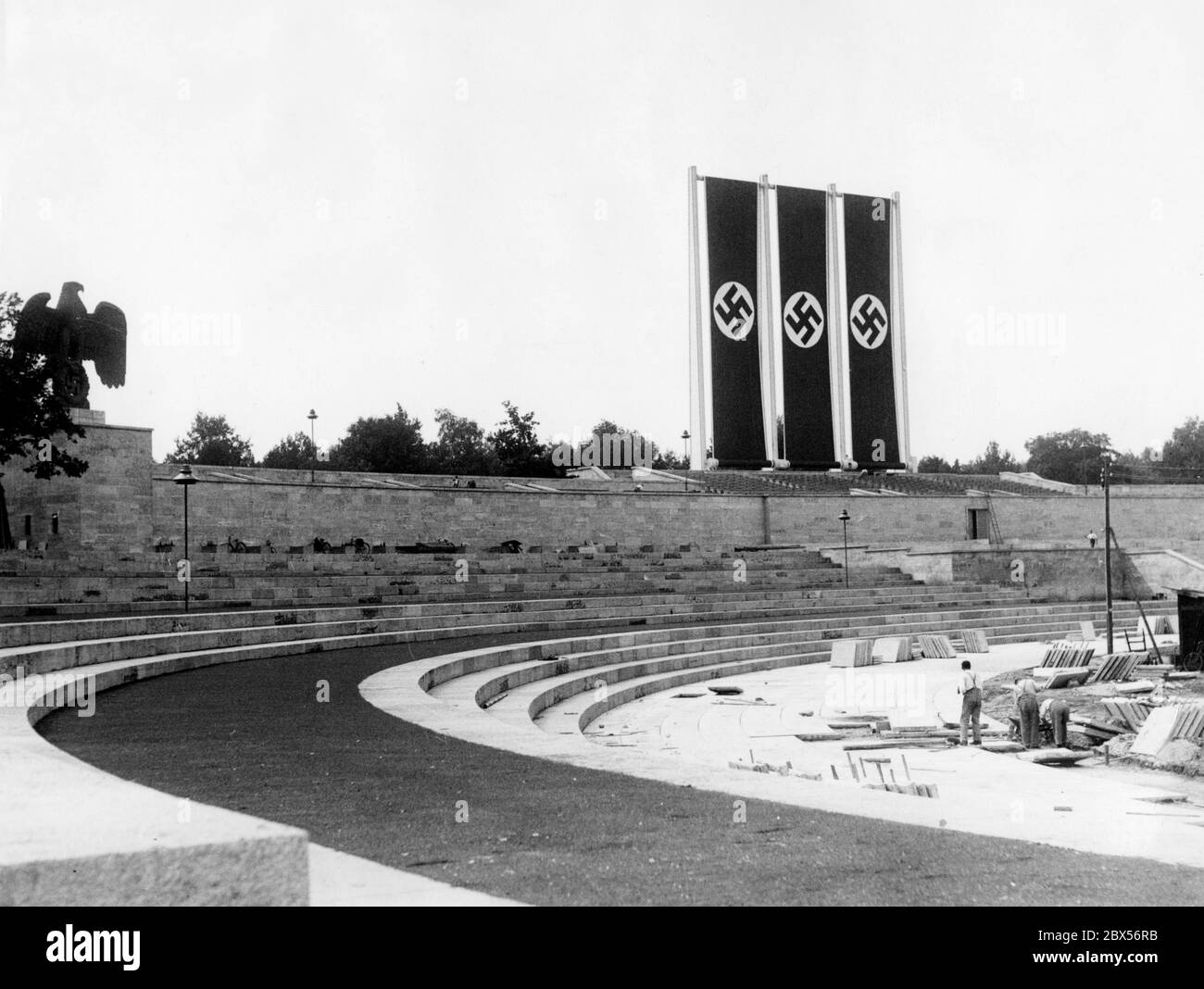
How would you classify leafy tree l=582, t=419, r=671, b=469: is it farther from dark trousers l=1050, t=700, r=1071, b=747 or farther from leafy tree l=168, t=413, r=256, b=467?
dark trousers l=1050, t=700, r=1071, b=747

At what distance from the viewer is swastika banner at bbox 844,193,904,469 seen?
38.6 meters

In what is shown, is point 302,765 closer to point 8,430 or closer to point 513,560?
point 8,430

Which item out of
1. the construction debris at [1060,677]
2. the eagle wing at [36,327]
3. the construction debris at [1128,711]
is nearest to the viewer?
the construction debris at [1128,711]

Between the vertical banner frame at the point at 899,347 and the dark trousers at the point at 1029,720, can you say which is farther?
the vertical banner frame at the point at 899,347

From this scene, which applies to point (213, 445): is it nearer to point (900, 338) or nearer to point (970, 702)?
point (900, 338)

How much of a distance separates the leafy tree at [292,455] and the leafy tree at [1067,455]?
Result: 5649 cm

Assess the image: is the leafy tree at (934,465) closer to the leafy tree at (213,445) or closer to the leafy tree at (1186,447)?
the leafy tree at (1186,447)

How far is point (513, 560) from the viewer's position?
1256 inches

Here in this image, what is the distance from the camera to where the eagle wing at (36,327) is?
87.1 feet

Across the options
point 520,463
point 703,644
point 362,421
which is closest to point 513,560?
point 703,644

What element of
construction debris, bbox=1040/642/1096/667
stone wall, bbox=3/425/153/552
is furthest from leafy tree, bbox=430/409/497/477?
construction debris, bbox=1040/642/1096/667

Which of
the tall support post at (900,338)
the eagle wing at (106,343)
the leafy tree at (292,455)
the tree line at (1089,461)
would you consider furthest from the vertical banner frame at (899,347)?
the tree line at (1089,461)

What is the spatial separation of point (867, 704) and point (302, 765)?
12.3 metres

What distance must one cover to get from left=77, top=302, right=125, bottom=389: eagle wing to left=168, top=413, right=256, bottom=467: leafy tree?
4245cm
